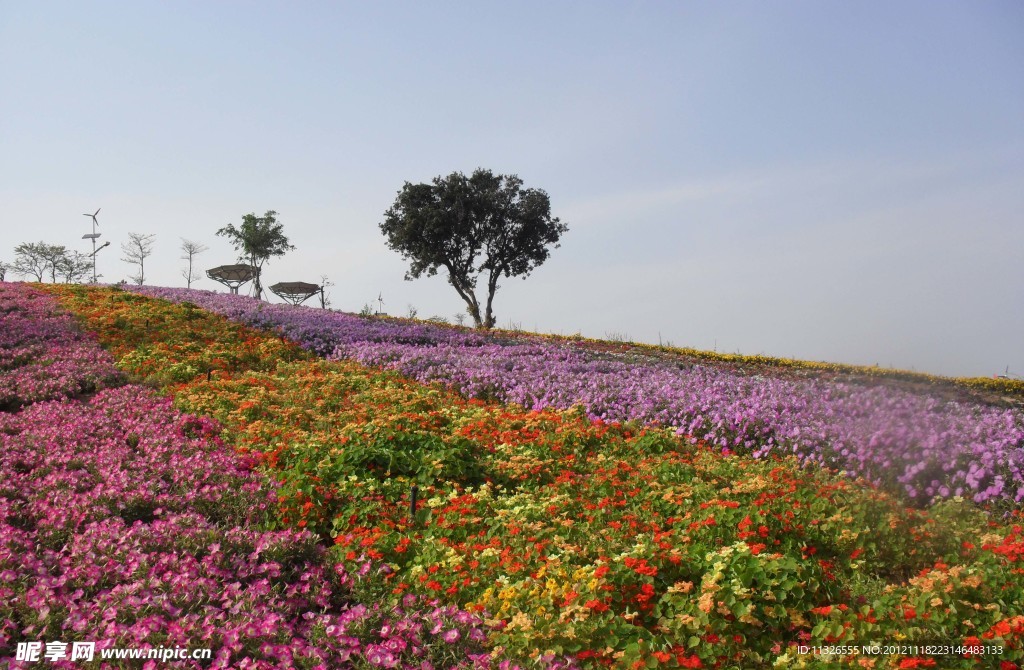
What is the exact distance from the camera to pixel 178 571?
5004 millimetres

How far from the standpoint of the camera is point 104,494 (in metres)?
6.34

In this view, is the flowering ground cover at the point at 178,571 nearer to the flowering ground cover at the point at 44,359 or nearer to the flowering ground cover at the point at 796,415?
the flowering ground cover at the point at 44,359

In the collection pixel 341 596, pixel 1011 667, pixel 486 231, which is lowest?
pixel 341 596

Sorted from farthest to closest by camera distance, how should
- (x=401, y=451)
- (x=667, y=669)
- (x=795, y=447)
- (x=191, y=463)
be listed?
1. (x=795, y=447)
2. (x=401, y=451)
3. (x=191, y=463)
4. (x=667, y=669)

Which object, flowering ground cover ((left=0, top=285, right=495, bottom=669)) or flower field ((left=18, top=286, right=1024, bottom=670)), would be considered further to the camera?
flower field ((left=18, top=286, right=1024, bottom=670))

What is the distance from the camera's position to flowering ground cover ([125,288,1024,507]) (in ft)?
26.5

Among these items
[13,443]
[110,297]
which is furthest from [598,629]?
[110,297]

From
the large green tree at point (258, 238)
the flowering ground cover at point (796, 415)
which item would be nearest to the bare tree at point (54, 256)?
the large green tree at point (258, 238)

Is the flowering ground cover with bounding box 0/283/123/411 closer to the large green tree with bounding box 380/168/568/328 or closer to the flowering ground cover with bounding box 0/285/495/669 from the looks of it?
the flowering ground cover with bounding box 0/285/495/669

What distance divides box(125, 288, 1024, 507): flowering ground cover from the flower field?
0.18ft

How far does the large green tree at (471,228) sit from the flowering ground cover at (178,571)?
3203 cm

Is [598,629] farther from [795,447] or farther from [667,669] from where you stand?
[795,447]

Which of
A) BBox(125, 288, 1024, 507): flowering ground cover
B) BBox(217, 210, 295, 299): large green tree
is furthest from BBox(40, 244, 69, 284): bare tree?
BBox(125, 288, 1024, 507): flowering ground cover

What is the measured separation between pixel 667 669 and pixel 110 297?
23496 mm
